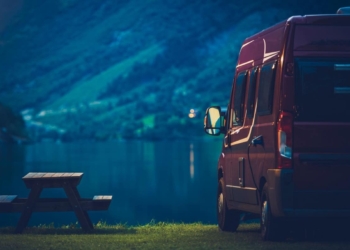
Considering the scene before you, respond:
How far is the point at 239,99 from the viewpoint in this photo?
43.7 feet

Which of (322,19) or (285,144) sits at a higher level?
(322,19)

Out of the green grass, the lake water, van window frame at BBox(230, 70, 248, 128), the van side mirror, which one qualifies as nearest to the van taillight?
the green grass

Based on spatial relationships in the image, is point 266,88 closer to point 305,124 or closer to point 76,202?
point 305,124

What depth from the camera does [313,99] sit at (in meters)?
11.1

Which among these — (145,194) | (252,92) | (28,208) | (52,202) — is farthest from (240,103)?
(145,194)

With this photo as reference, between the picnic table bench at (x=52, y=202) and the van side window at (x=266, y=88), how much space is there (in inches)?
117

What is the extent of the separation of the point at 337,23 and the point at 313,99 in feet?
2.81

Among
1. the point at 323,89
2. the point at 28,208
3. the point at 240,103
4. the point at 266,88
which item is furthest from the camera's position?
the point at 28,208

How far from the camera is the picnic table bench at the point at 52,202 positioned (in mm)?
13602

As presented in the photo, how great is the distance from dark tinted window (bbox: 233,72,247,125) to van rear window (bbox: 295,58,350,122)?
6.32 ft

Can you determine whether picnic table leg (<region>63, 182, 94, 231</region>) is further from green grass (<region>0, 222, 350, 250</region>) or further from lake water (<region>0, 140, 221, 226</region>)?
lake water (<region>0, 140, 221, 226</region>)

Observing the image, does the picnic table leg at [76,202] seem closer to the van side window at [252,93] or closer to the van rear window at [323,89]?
the van side window at [252,93]

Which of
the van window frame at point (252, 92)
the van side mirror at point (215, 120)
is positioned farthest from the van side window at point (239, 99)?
the van side mirror at point (215, 120)

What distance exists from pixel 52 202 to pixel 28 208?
1.09 feet
